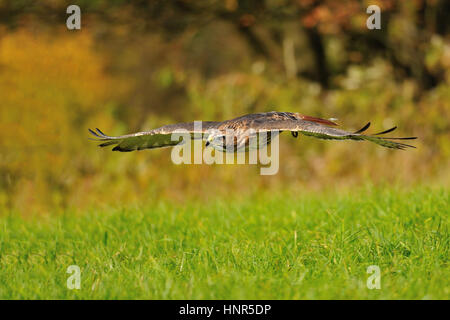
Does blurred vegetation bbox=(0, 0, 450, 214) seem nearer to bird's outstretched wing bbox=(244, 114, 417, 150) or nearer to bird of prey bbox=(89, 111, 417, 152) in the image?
bird of prey bbox=(89, 111, 417, 152)

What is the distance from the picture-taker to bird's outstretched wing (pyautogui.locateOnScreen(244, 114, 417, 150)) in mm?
3236

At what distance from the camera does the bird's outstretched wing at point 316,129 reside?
3.24 metres

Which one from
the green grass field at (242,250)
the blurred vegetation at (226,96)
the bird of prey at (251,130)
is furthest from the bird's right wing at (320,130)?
the blurred vegetation at (226,96)

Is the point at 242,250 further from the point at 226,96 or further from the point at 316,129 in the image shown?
the point at 226,96

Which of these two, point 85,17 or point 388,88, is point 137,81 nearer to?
point 85,17

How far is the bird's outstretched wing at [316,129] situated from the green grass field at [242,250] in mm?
845

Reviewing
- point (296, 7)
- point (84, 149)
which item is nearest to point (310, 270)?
point (84, 149)

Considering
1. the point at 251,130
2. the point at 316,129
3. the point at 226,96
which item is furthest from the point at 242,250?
the point at 226,96

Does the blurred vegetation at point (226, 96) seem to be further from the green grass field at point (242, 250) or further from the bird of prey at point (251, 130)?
the bird of prey at point (251, 130)

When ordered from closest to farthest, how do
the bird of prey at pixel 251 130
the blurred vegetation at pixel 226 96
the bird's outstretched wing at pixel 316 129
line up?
the bird's outstretched wing at pixel 316 129, the bird of prey at pixel 251 130, the blurred vegetation at pixel 226 96

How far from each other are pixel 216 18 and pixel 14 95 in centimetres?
388

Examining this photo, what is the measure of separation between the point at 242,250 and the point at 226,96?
5.47m

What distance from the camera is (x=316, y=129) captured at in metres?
3.32
